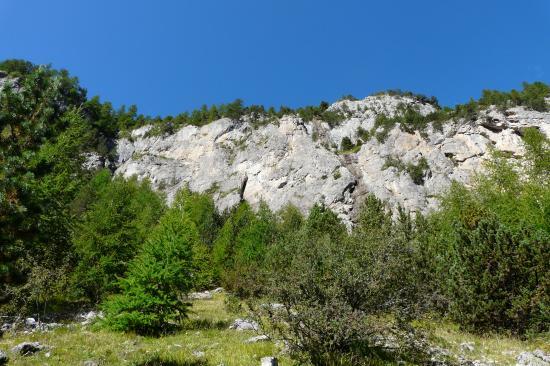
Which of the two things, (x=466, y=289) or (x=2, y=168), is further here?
(x=466, y=289)

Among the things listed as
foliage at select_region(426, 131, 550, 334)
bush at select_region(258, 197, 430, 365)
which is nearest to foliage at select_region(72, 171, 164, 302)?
bush at select_region(258, 197, 430, 365)

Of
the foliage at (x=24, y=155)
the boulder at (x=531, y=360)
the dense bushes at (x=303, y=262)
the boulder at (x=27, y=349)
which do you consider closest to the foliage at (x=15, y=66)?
the dense bushes at (x=303, y=262)

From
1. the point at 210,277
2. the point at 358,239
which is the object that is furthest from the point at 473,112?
the point at 358,239

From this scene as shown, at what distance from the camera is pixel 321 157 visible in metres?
80.8

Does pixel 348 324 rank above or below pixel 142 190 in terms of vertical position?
below

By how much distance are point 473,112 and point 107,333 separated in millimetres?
79006

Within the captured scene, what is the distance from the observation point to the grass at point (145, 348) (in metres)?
11.0

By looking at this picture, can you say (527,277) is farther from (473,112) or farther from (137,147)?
(137,147)

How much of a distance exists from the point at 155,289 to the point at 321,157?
220 ft

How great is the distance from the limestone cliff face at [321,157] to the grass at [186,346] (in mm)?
50308

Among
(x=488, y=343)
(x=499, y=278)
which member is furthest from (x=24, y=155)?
(x=499, y=278)

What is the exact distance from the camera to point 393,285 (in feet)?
37.5

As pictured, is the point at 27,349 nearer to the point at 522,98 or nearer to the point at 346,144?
the point at 346,144

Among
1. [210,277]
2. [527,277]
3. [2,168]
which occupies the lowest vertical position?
[210,277]
